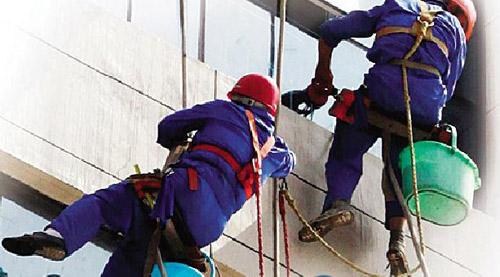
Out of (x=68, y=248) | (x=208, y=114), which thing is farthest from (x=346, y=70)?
(x=68, y=248)

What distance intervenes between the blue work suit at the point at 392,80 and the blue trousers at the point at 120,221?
132 centimetres

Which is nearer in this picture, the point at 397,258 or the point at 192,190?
the point at 192,190

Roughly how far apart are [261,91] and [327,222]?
0.88 meters

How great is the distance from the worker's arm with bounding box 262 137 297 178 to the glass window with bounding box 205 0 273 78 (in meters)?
0.91

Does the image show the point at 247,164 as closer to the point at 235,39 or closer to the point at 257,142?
the point at 257,142

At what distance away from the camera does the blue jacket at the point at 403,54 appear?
271 inches

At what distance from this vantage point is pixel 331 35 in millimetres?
7125

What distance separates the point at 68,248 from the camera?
550cm

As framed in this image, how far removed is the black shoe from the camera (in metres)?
5.37

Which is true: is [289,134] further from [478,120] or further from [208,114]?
[478,120]

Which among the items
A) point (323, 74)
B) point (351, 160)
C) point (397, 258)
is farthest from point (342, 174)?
point (323, 74)

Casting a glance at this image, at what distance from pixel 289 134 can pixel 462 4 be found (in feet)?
3.02

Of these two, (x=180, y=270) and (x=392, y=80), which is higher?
(x=392, y=80)

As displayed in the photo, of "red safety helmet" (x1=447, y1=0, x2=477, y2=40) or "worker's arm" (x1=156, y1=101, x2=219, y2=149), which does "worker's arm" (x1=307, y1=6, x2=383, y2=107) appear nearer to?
"red safety helmet" (x1=447, y1=0, x2=477, y2=40)
